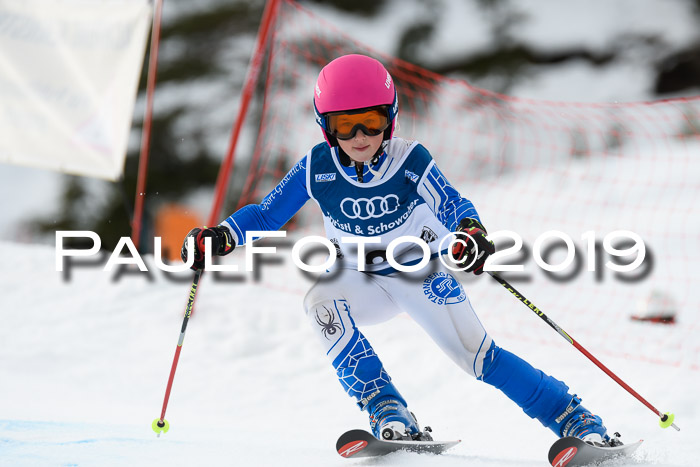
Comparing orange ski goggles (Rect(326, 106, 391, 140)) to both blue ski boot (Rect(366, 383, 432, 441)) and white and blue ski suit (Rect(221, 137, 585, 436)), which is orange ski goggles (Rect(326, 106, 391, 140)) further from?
blue ski boot (Rect(366, 383, 432, 441))

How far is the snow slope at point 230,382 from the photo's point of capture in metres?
2.61

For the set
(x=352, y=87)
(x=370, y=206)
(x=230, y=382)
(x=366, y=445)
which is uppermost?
(x=352, y=87)

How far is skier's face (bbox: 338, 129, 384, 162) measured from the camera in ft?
7.70

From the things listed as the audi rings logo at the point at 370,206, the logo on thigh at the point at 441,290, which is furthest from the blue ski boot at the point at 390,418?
the audi rings logo at the point at 370,206

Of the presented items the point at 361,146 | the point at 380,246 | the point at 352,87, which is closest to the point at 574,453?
the point at 380,246

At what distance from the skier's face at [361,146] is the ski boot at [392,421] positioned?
31.3 inches

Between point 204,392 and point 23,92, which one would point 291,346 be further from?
point 23,92

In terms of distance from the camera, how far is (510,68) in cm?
1450

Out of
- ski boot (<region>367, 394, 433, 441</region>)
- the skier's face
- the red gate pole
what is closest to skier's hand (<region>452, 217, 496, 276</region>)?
the skier's face

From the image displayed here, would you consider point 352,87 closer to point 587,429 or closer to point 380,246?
point 380,246

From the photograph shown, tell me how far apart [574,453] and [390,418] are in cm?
56

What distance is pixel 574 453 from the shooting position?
212 cm

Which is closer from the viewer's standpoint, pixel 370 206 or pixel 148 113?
pixel 370 206

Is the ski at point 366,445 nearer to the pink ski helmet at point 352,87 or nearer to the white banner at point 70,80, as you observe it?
the pink ski helmet at point 352,87
